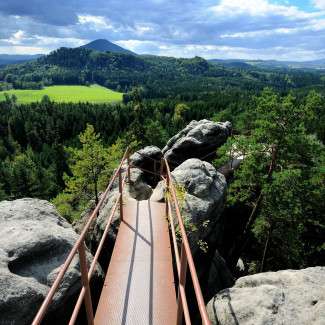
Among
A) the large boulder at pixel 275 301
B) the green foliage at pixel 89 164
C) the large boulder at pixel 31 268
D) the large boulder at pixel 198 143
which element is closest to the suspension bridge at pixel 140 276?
the large boulder at pixel 31 268

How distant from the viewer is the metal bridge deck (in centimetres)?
694

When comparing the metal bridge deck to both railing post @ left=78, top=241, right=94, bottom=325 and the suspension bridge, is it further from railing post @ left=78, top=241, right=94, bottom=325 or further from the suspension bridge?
railing post @ left=78, top=241, right=94, bottom=325

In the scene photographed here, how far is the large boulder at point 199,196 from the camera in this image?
1282 cm

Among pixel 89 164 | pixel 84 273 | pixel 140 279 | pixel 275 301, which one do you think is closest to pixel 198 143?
pixel 89 164

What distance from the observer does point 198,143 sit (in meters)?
36.1

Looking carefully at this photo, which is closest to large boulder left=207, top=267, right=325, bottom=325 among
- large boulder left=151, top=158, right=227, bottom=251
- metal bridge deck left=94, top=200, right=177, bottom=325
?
metal bridge deck left=94, top=200, right=177, bottom=325

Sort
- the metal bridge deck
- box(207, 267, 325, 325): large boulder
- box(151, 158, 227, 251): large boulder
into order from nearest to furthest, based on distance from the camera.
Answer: the metal bridge deck
box(207, 267, 325, 325): large boulder
box(151, 158, 227, 251): large boulder

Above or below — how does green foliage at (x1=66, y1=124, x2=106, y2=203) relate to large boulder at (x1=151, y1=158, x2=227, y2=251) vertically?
below

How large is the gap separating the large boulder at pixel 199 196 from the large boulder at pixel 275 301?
3301 mm

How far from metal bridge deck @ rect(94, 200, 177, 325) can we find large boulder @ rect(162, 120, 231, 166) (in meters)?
23.8

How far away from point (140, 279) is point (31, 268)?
8.64 ft

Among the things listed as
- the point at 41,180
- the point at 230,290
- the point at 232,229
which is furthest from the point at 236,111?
the point at 230,290

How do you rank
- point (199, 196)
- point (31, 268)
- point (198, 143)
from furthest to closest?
point (198, 143) < point (199, 196) < point (31, 268)

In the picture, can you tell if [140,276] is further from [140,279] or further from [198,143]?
[198,143]
